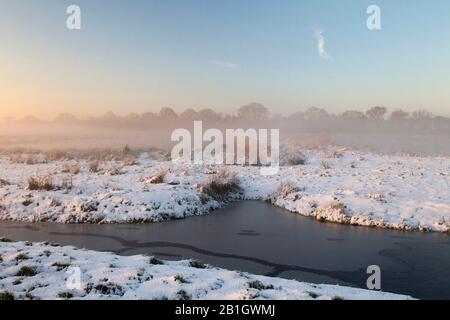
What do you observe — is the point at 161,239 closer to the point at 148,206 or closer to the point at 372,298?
the point at 148,206

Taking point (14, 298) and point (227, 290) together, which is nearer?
point (14, 298)

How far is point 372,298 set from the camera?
11.7m

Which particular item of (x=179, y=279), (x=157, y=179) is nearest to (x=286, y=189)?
(x=157, y=179)

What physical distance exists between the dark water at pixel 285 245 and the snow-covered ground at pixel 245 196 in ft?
3.76

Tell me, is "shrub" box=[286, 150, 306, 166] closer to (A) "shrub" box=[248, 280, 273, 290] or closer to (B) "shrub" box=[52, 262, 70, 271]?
(A) "shrub" box=[248, 280, 273, 290]

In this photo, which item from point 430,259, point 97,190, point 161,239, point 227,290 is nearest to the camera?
point 227,290

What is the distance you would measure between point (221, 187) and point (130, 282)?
18.5 meters

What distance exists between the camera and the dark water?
1584 cm

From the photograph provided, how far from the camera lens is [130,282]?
39.5 ft

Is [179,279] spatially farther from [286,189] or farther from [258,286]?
[286,189]

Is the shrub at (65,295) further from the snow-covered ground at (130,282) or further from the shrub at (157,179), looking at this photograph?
the shrub at (157,179)
